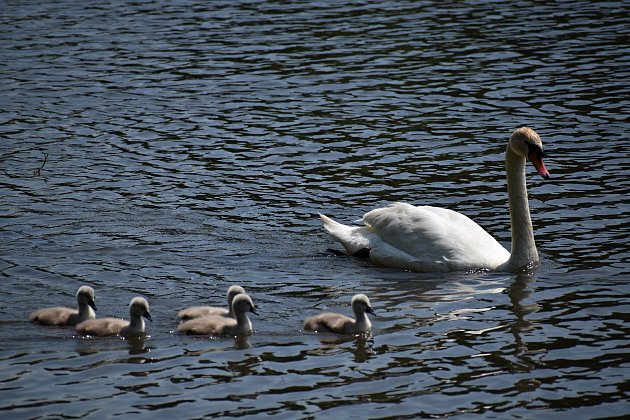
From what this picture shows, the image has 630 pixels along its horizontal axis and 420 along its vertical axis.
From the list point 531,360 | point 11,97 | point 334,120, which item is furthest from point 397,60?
point 531,360

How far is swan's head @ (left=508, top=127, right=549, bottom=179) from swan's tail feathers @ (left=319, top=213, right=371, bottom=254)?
6.87 ft

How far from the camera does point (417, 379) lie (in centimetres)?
998

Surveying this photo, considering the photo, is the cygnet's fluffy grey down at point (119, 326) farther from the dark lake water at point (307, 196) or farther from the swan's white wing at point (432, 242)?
the swan's white wing at point (432, 242)

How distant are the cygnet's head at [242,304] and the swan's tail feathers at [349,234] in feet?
9.83

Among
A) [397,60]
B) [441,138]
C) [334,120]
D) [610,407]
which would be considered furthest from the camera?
[397,60]

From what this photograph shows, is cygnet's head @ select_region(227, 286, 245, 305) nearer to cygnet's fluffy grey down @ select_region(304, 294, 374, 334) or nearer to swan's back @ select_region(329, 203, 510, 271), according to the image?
cygnet's fluffy grey down @ select_region(304, 294, 374, 334)

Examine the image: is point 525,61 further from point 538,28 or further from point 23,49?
point 23,49

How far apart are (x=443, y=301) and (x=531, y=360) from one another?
200 centimetres

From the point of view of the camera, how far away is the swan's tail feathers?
46.1ft

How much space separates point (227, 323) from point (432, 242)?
3159mm

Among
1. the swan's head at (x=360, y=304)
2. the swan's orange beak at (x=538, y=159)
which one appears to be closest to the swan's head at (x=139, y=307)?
the swan's head at (x=360, y=304)

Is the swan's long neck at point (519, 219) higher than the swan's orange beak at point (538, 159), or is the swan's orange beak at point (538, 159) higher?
the swan's orange beak at point (538, 159)

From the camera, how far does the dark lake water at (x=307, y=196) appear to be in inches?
396

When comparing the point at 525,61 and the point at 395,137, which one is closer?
the point at 395,137
